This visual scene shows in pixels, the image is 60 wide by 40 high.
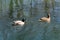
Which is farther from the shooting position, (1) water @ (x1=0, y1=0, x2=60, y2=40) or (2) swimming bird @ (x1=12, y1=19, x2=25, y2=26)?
(2) swimming bird @ (x1=12, y1=19, x2=25, y2=26)

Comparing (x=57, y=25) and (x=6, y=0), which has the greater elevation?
(x=6, y=0)

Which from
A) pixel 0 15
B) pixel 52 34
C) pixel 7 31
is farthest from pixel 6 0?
pixel 52 34

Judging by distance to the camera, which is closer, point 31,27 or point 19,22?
point 31,27

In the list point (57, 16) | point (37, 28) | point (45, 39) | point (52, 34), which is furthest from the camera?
point (57, 16)

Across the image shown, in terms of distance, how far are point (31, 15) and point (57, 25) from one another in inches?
40.4

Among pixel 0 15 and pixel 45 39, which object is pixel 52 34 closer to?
pixel 45 39

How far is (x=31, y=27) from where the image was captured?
658cm

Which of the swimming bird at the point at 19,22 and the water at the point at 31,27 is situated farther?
the swimming bird at the point at 19,22

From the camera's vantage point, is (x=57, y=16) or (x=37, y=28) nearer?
(x=37, y=28)

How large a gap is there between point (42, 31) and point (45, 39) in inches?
26.9

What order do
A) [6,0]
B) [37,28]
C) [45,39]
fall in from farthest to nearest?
[6,0]
[37,28]
[45,39]

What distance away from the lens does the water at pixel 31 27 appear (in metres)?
5.86

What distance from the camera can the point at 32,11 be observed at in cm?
787

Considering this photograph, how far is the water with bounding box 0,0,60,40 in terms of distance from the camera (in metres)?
5.86
